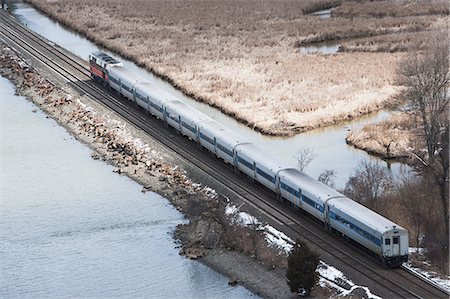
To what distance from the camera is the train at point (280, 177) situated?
4481 cm

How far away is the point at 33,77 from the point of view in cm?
8550

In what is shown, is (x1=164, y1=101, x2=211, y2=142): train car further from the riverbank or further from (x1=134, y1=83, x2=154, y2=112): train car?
the riverbank

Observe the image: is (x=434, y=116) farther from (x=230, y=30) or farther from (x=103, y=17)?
(x=103, y=17)

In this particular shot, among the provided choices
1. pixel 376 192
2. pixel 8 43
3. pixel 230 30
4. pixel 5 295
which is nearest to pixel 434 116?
pixel 376 192

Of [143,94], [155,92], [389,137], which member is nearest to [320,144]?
[389,137]

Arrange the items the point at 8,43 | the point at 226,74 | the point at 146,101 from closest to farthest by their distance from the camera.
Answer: the point at 146,101 < the point at 226,74 < the point at 8,43

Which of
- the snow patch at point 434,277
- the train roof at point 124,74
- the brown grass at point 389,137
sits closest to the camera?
the snow patch at point 434,277

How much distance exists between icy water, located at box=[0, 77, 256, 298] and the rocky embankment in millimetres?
847

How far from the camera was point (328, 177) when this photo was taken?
57.2m

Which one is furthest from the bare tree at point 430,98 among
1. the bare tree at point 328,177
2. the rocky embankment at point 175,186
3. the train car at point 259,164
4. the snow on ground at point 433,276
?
the rocky embankment at point 175,186

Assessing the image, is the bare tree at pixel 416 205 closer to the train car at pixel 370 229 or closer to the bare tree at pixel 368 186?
the bare tree at pixel 368 186

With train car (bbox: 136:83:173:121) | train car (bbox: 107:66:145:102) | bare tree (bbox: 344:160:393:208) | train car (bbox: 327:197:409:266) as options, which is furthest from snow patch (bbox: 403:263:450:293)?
train car (bbox: 107:66:145:102)

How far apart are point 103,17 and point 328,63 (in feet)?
111

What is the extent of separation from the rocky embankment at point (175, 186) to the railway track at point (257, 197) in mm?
1164
